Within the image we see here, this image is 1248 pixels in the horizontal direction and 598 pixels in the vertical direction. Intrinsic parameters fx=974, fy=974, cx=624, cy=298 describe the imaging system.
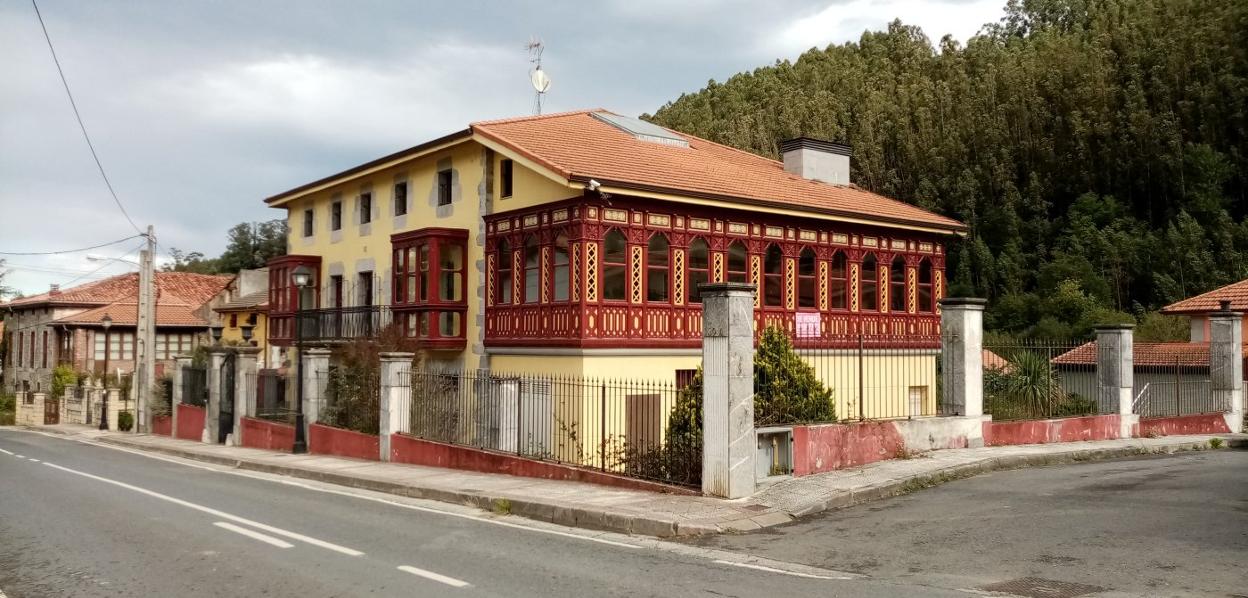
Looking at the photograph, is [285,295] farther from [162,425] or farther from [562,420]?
[562,420]

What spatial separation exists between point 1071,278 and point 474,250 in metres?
40.1

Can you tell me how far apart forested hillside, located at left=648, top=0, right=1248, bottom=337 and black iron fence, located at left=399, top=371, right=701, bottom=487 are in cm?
3417

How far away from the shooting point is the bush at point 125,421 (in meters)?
40.4

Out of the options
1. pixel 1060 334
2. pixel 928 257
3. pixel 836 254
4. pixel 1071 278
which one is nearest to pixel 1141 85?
pixel 1071 278

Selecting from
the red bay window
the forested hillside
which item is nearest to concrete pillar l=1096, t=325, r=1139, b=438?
the red bay window

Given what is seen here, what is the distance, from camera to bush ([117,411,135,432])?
1592 inches

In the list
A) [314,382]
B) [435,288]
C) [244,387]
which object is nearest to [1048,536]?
[435,288]

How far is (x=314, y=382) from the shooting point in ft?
76.2

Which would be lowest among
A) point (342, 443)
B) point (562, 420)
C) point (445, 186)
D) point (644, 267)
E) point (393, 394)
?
point (342, 443)

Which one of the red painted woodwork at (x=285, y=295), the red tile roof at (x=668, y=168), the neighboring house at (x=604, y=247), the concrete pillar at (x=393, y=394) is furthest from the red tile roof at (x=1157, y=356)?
the red painted woodwork at (x=285, y=295)

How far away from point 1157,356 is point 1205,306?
4.84 m

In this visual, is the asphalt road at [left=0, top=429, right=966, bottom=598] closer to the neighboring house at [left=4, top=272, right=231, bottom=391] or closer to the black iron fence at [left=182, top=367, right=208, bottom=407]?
the black iron fence at [left=182, top=367, right=208, bottom=407]

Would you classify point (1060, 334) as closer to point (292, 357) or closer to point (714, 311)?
point (292, 357)

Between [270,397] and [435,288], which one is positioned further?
[270,397]
